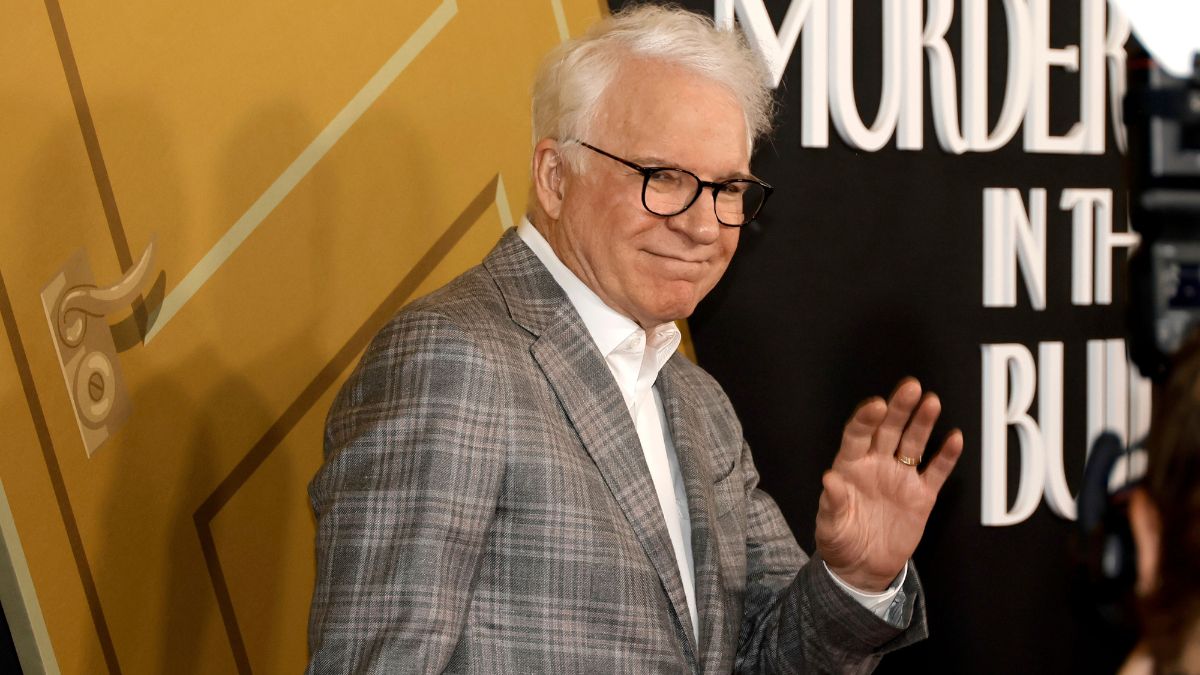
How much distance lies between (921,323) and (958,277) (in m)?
0.12

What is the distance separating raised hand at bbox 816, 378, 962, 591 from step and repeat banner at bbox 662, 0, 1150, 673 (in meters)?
0.77

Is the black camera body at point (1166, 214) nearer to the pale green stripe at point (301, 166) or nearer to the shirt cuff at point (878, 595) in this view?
the shirt cuff at point (878, 595)

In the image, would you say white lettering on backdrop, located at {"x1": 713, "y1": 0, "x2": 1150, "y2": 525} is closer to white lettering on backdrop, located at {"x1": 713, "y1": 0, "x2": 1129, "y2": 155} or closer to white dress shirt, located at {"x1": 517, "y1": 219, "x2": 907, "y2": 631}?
white lettering on backdrop, located at {"x1": 713, "y1": 0, "x2": 1129, "y2": 155}

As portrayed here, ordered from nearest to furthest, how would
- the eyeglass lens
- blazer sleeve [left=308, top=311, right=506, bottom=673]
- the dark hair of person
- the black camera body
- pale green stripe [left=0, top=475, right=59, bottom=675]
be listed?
the dark hair of person → the black camera body → blazer sleeve [left=308, top=311, right=506, bottom=673] → the eyeglass lens → pale green stripe [left=0, top=475, right=59, bottom=675]

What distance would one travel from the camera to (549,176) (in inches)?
66.6

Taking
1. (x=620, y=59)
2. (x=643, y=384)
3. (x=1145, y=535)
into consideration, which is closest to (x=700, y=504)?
(x=643, y=384)

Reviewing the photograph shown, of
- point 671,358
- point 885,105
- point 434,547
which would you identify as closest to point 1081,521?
point 434,547

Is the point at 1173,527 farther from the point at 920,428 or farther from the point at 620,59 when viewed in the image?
the point at 620,59

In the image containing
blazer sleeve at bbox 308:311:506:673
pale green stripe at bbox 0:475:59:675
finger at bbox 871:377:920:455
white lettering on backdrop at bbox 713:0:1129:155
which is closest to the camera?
blazer sleeve at bbox 308:311:506:673

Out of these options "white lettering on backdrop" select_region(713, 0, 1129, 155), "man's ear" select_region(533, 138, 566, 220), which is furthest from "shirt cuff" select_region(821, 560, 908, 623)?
"white lettering on backdrop" select_region(713, 0, 1129, 155)

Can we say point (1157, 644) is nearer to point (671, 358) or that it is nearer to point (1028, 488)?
point (671, 358)

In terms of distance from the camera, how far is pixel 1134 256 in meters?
0.85

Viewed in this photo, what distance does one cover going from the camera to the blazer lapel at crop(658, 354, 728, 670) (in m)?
1.60

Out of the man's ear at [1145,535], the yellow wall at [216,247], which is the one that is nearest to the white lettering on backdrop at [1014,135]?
the yellow wall at [216,247]
